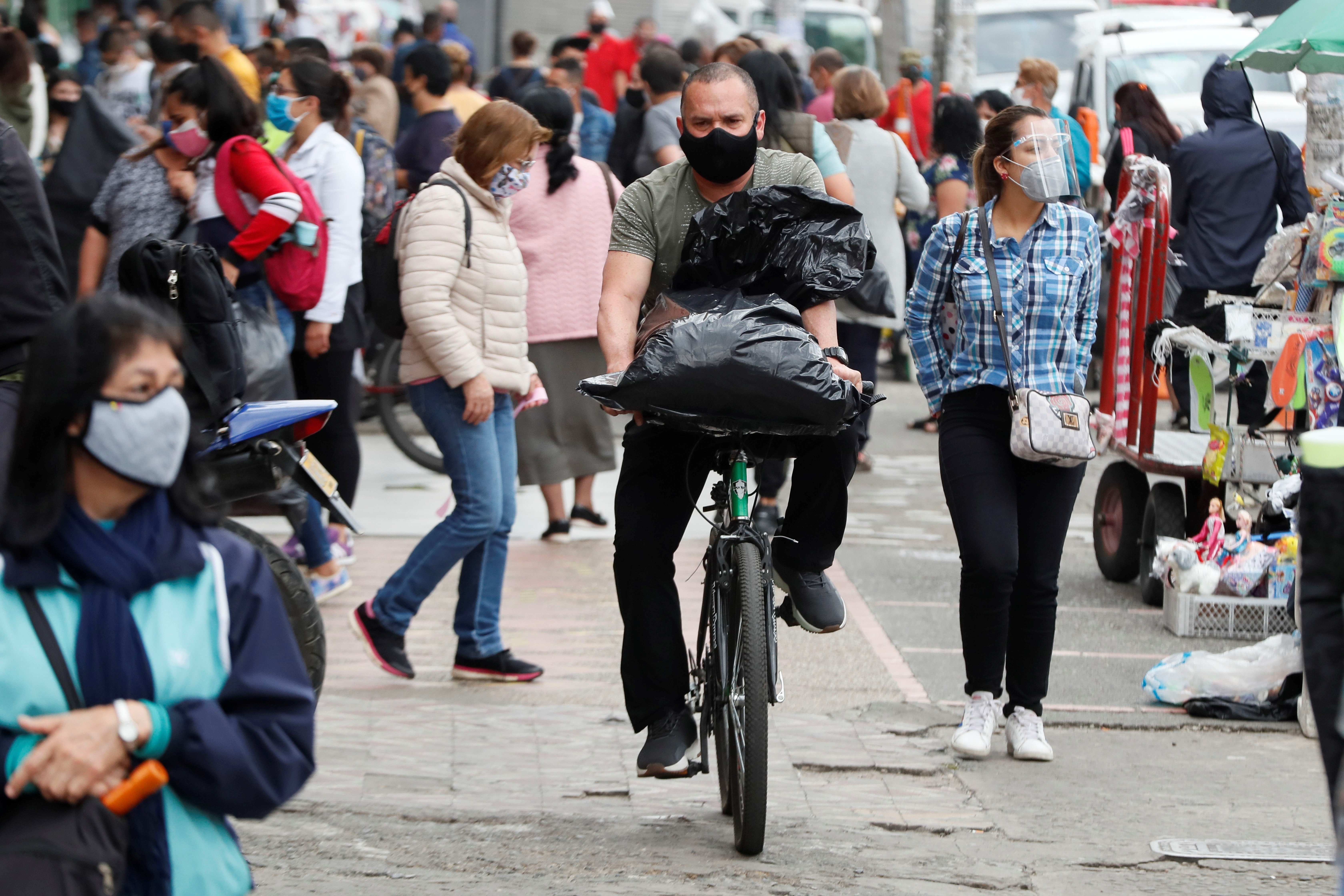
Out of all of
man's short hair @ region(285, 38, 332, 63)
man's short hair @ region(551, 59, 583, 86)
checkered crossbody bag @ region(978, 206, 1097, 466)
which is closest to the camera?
checkered crossbody bag @ region(978, 206, 1097, 466)

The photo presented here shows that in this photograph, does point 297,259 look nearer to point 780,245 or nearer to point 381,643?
point 381,643

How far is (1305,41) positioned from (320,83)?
399 centimetres

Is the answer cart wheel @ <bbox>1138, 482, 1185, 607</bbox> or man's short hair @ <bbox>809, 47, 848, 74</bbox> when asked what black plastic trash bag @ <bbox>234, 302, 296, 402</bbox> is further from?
man's short hair @ <bbox>809, 47, 848, 74</bbox>

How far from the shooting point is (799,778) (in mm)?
5145

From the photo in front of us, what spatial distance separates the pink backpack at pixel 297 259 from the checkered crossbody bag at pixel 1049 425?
9.44 ft

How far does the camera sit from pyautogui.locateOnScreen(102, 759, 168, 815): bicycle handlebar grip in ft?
7.47

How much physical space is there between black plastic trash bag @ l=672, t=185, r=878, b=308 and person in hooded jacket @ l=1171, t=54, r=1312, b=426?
17.5 ft

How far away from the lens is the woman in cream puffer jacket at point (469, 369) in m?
5.88

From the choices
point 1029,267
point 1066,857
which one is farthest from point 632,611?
point 1029,267

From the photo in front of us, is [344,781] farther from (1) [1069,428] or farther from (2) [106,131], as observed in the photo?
(2) [106,131]

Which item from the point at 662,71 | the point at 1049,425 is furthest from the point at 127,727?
the point at 662,71

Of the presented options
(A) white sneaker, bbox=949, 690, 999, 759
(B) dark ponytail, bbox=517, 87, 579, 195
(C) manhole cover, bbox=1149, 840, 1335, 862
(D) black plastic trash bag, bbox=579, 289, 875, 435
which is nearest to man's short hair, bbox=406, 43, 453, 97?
(B) dark ponytail, bbox=517, 87, 579, 195

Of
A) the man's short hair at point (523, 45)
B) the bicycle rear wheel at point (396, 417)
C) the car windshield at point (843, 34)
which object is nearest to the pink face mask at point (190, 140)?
the bicycle rear wheel at point (396, 417)

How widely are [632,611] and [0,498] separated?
93.1 inches
